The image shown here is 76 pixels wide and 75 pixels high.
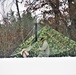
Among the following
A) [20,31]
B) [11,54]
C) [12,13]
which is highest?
[12,13]

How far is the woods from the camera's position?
551 centimetres
